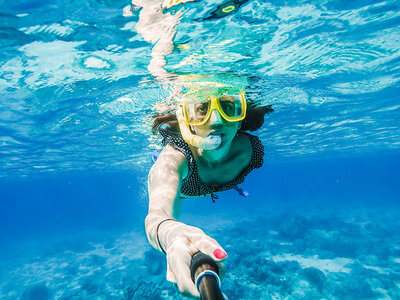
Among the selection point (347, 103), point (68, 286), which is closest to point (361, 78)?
point (347, 103)

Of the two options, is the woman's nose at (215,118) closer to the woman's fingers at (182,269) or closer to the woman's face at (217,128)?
the woman's face at (217,128)

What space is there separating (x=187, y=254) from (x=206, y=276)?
0.90ft

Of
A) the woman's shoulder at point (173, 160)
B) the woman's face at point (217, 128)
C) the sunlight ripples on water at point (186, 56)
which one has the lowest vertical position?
the woman's shoulder at point (173, 160)

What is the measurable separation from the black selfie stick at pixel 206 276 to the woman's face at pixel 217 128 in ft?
9.46

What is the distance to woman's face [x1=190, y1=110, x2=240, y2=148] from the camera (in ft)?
13.2

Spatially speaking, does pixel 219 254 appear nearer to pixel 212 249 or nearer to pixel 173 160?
pixel 212 249

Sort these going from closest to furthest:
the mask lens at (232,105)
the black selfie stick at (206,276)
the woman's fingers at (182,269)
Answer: the black selfie stick at (206,276) → the woman's fingers at (182,269) → the mask lens at (232,105)

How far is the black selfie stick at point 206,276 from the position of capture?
1.03m

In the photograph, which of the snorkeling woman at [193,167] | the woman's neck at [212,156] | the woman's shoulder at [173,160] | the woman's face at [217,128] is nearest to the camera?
the snorkeling woman at [193,167]

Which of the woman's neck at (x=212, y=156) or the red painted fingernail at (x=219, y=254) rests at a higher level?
the woman's neck at (x=212, y=156)

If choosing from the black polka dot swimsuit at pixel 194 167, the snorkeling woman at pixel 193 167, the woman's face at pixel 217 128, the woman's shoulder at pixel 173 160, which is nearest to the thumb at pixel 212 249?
the snorkeling woman at pixel 193 167

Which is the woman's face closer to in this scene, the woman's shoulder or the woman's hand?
the woman's shoulder

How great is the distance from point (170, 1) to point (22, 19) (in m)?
3.63

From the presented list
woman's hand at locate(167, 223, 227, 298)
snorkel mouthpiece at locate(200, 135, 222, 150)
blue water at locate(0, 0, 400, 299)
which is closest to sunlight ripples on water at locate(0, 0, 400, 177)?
blue water at locate(0, 0, 400, 299)
